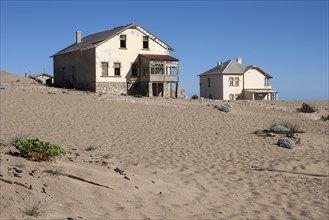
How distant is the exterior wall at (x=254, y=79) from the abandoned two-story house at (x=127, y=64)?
45.7 feet

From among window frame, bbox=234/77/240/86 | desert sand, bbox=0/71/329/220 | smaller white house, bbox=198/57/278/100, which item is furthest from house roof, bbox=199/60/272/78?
desert sand, bbox=0/71/329/220

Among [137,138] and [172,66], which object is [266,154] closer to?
[137,138]

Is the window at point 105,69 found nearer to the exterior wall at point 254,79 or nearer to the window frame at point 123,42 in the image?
the window frame at point 123,42

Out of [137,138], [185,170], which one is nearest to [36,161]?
[185,170]

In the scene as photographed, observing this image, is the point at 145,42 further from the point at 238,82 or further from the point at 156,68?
the point at 238,82

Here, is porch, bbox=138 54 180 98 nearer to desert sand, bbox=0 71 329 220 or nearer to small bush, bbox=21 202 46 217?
desert sand, bbox=0 71 329 220

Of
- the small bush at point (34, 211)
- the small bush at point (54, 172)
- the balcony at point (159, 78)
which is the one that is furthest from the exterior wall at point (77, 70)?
the small bush at point (34, 211)

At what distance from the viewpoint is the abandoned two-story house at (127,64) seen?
130 feet

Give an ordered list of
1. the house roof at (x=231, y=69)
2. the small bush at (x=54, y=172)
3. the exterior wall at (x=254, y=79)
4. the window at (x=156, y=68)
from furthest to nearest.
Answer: the exterior wall at (x=254, y=79) → the house roof at (x=231, y=69) → the window at (x=156, y=68) → the small bush at (x=54, y=172)

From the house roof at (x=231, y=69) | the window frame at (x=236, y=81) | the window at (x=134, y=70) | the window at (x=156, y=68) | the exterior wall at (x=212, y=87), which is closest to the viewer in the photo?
the window at (x=156, y=68)

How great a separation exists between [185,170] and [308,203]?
11.2 ft

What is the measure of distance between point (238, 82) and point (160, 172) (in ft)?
146

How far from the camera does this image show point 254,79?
177ft

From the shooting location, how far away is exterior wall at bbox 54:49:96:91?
4025 centimetres
